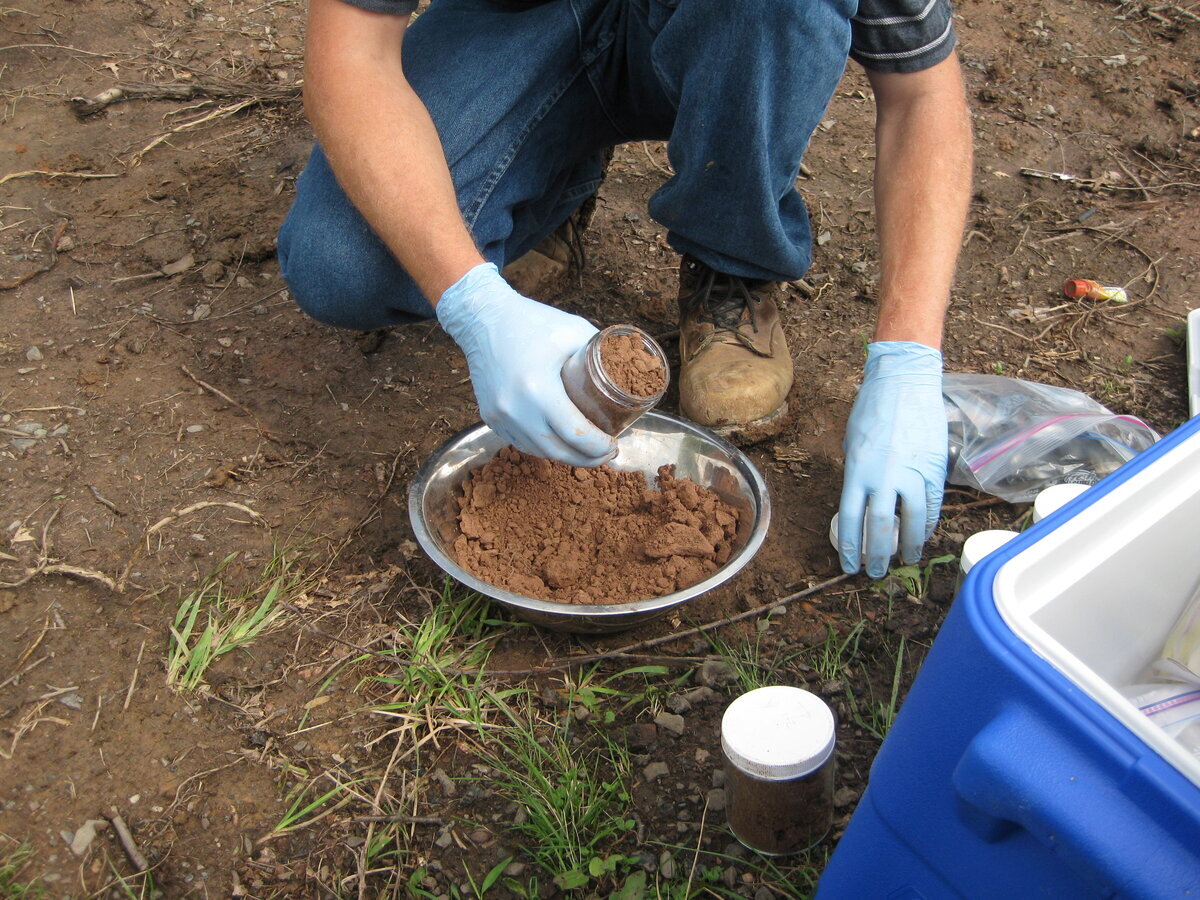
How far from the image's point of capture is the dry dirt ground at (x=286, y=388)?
4.61ft

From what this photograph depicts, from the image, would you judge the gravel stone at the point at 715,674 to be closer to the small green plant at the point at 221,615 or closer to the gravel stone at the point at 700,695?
the gravel stone at the point at 700,695

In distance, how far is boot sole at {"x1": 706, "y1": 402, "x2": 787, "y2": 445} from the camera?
197cm

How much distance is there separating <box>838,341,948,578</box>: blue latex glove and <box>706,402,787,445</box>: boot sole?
308 millimetres

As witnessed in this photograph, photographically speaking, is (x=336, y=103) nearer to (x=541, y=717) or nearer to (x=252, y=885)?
(x=541, y=717)

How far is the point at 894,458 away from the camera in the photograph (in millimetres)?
1604

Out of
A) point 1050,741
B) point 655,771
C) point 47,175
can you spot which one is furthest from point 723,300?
point 47,175

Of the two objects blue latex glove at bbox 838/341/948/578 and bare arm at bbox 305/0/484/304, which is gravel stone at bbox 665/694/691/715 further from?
bare arm at bbox 305/0/484/304

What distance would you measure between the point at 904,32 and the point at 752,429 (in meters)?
0.82

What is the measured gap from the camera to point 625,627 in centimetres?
156

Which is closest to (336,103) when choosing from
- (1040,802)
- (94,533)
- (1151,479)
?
(94,533)

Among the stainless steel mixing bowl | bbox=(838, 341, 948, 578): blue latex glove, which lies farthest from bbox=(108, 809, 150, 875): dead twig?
bbox=(838, 341, 948, 578): blue latex glove

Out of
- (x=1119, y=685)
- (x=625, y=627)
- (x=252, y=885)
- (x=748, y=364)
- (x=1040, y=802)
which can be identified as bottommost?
(x=252, y=885)

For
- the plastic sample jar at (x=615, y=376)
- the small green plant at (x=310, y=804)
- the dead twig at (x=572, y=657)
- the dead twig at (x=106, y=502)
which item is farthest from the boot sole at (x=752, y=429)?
A: the dead twig at (x=106, y=502)

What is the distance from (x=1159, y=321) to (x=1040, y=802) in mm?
2105
